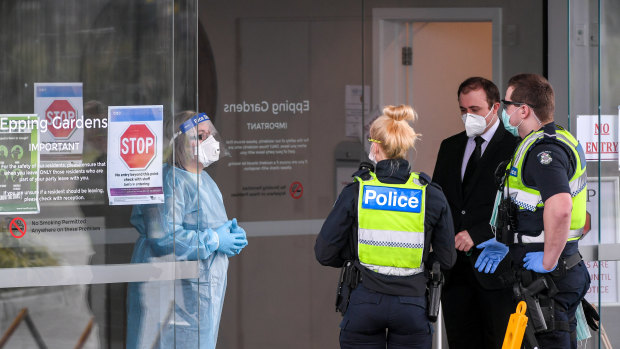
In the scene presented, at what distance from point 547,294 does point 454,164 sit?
1172mm

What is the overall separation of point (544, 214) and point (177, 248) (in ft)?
5.68

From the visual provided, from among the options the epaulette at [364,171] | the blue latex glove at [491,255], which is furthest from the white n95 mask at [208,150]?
the blue latex glove at [491,255]

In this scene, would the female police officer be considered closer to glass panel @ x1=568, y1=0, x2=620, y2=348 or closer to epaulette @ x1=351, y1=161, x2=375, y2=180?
epaulette @ x1=351, y1=161, x2=375, y2=180

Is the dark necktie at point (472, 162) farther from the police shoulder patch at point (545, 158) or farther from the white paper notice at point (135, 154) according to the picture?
the white paper notice at point (135, 154)

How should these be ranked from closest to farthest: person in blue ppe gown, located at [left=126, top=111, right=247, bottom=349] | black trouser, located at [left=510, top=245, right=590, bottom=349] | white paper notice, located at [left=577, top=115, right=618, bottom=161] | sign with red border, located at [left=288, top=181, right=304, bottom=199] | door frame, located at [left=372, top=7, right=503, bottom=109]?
black trouser, located at [left=510, top=245, right=590, bottom=349] → person in blue ppe gown, located at [left=126, top=111, right=247, bottom=349] → white paper notice, located at [left=577, top=115, right=618, bottom=161] → sign with red border, located at [left=288, top=181, right=304, bottom=199] → door frame, located at [left=372, top=7, right=503, bottom=109]

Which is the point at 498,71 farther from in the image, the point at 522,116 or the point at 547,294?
the point at 547,294

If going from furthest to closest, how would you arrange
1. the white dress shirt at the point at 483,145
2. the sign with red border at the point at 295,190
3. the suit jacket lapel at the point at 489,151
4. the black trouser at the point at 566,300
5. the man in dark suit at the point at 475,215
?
the sign with red border at the point at 295,190, the white dress shirt at the point at 483,145, the suit jacket lapel at the point at 489,151, the man in dark suit at the point at 475,215, the black trouser at the point at 566,300

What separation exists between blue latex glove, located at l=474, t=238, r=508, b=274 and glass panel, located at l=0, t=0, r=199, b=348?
146 cm

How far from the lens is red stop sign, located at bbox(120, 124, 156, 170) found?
4227 millimetres

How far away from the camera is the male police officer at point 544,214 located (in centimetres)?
391

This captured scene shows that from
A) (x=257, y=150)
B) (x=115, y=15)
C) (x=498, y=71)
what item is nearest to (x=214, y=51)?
(x=257, y=150)

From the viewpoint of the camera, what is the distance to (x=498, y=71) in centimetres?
614

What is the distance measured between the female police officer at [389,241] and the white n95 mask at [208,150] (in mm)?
1007

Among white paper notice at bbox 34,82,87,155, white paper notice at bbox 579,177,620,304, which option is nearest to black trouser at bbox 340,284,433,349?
white paper notice at bbox 34,82,87,155
